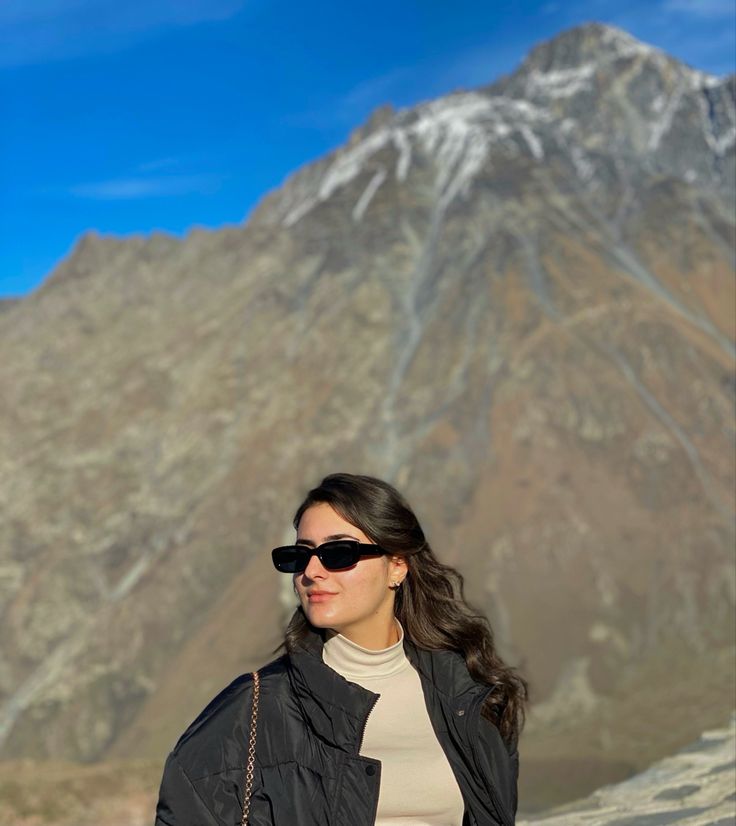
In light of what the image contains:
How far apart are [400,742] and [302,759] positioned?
321 mm

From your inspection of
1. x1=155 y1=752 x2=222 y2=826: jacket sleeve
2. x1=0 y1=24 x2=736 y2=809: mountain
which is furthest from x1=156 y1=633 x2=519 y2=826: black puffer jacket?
x1=0 y1=24 x2=736 y2=809: mountain

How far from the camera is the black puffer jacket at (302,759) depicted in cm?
270

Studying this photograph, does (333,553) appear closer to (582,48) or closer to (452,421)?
(452,421)

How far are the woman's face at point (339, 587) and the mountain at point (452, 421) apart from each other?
29.0 metres

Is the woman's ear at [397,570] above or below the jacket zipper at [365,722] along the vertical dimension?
above

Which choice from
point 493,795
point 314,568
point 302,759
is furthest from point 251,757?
point 493,795

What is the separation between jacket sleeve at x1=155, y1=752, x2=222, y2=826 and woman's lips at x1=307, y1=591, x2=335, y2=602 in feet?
2.01

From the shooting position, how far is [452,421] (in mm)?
49000

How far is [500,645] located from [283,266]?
34771 millimetres

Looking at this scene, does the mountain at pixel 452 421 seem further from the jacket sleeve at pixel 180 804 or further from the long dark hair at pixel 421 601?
the jacket sleeve at pixel 180 804

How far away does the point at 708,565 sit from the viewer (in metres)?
40.1

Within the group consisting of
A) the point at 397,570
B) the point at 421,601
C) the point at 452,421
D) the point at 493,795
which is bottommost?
the point at 493,795

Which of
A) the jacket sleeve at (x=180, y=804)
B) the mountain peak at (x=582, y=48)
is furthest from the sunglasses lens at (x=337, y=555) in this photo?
the mountain peak at (x=582, y=48)

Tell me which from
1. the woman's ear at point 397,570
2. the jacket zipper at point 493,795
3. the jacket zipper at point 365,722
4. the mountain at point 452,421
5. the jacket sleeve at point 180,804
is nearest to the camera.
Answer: the jacket sleeve at point 180,804
